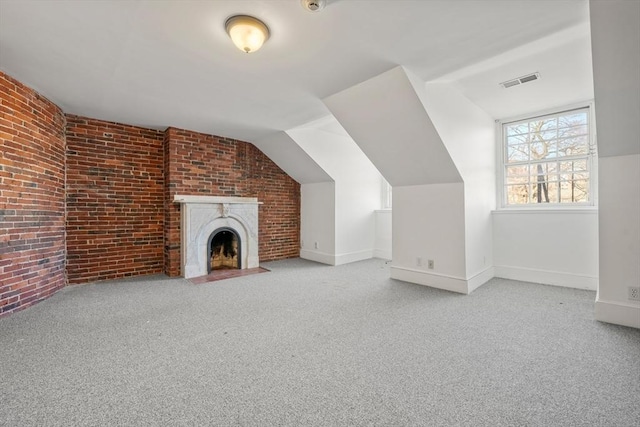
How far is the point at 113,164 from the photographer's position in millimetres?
4176

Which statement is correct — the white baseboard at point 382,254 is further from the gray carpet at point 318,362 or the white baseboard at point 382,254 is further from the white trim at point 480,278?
the gray carpet at point 318,362

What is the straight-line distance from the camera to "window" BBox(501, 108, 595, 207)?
3.79 meters

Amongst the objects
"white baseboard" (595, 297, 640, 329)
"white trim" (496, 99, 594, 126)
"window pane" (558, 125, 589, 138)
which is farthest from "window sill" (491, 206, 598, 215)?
"white baseboard" (595, 297, 640, 329)

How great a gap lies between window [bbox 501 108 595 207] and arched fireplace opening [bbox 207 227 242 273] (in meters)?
4.55

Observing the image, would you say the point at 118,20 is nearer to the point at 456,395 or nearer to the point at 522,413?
the point at 456,395

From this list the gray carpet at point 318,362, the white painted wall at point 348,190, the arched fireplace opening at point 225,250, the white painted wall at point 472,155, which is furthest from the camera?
the white painted wall at point 348,190

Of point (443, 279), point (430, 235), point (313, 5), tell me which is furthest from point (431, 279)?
point (313, 5)

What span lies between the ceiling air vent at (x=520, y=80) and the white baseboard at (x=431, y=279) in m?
2.38

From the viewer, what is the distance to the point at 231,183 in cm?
511

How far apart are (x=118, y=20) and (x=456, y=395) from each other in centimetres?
330

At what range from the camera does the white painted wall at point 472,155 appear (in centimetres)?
321

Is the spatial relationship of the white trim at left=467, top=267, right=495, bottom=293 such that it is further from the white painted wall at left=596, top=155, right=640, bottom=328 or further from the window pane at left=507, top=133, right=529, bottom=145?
the window pane at left=507, top=133, right=529, bottom=145

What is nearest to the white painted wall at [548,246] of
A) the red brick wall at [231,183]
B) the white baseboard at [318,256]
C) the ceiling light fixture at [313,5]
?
the white baseboard at [318,256]


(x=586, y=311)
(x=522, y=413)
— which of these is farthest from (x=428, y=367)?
(x=586, y=311)
